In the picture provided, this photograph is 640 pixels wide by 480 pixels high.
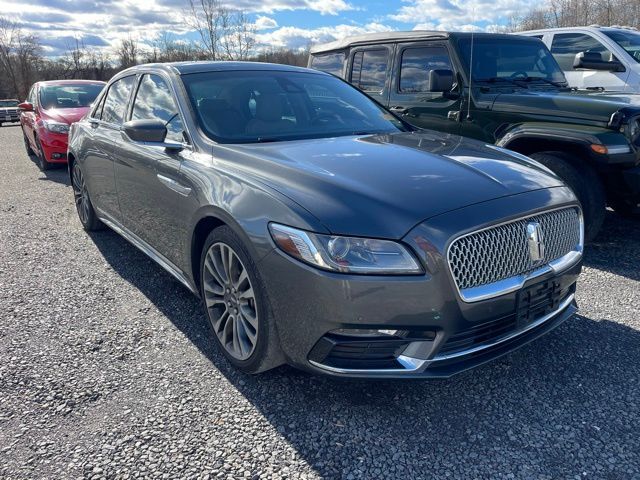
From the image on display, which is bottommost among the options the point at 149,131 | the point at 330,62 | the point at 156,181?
the point at 156,181

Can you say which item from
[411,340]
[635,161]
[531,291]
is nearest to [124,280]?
[411,340]

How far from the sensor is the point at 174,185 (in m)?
3.11

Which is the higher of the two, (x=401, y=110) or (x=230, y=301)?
(x=401, y=110)

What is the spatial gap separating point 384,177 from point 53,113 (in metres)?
8.84

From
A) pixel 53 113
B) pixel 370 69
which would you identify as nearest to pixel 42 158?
pixel 53 113

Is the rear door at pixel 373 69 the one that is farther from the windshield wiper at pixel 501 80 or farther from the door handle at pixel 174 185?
the door handle at pixel 174 185

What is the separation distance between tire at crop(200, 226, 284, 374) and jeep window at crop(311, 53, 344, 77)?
13.7 ft

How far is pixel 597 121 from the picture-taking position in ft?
13.6

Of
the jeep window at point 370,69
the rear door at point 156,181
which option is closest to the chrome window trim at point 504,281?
the rear door at point 156,181

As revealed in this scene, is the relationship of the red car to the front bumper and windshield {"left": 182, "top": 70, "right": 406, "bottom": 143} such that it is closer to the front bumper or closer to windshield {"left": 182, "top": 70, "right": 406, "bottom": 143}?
windshield {"left": 182, "top": 70, "right": 406, "bottom": 143}

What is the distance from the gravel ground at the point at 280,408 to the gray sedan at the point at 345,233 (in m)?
0.30

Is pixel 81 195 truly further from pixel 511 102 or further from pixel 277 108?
pixel 511 102

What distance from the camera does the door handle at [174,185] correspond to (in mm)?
2988

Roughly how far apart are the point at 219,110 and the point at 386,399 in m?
2.03
